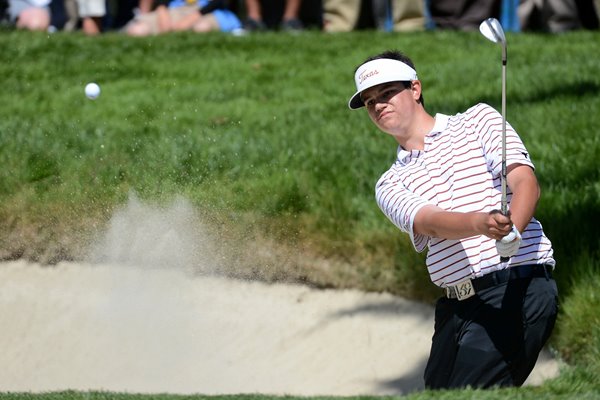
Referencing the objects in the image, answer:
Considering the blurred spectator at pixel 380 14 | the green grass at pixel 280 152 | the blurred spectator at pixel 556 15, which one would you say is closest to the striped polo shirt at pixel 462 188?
the green grass at pixel 280 152

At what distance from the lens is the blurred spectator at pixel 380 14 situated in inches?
504

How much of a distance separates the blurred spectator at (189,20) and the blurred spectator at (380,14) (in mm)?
941

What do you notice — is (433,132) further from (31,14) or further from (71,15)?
(71,15)

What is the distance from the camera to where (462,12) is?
41.3ft

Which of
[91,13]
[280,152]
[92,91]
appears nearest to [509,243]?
[280,152]

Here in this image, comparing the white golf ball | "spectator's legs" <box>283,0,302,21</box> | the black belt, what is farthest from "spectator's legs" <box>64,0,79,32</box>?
the black belt

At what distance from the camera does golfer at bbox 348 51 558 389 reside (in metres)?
4.16

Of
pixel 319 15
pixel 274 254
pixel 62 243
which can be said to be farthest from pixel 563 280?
pixel 319 15

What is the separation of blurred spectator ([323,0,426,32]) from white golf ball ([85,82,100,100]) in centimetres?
366

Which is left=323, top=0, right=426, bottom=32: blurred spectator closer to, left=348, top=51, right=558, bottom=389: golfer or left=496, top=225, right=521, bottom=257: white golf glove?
left=348, top=51, right=558, bottom=389: golfer

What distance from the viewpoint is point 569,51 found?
35.4 feet

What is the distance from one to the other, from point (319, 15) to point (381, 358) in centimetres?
753

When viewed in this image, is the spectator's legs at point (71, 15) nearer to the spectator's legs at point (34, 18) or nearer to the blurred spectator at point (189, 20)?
the spectator's legs at point (34, 18)

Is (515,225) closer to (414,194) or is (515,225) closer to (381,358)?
(414,194)
